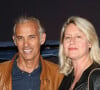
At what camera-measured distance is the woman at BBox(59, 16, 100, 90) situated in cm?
242

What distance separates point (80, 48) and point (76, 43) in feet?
0.18

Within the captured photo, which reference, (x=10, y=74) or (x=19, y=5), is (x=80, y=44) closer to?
(x=10, y=74)

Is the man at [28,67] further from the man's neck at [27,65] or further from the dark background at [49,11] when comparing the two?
the dark background at [49,11]

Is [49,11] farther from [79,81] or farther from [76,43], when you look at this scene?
[79,81]

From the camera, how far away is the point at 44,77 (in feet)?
9.16

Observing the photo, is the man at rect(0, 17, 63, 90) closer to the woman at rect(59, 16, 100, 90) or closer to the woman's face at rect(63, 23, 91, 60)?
the woman at rect(59, 16, 100, 90)

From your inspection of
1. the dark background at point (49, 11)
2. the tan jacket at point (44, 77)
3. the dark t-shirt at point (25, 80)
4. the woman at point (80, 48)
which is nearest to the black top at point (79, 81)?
the woman at point (80, 48)

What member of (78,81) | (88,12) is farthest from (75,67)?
(88,12)

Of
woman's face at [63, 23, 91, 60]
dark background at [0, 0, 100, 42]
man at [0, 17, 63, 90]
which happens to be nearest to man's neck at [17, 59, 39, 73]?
man at [0, 17, 63, 90]

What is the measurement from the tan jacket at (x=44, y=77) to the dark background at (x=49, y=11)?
119cm

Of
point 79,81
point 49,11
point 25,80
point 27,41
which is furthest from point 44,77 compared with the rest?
point 49,11

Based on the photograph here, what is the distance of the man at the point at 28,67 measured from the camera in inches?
107

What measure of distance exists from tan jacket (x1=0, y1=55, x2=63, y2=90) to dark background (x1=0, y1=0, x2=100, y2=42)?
119 cm

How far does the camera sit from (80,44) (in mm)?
2422
